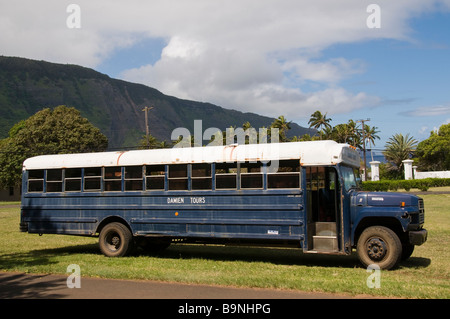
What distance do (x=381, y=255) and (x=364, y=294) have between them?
7.37 ft

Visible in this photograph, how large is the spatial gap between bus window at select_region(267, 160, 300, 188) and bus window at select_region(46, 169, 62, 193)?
6.08 m

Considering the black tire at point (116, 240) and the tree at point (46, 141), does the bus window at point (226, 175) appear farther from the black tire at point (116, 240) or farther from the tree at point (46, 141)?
the tree at point (46, 141)

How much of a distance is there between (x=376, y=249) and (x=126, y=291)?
16.5 feet

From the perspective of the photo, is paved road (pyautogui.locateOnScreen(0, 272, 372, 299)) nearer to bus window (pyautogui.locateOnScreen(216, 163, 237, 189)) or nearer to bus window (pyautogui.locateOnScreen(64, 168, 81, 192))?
bus window (pyautogui.locateOnScreen(216, 163, 237, 189))

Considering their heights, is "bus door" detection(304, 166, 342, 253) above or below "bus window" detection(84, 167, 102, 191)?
below

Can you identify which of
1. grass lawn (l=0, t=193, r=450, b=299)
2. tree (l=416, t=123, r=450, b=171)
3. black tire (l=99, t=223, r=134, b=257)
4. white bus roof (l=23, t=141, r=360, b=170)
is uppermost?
tree (l=416, t=123, r=450, b=171)

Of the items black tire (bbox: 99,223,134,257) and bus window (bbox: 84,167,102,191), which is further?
bus window (bbox: 84,167,102,191)

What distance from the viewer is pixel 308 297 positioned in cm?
722

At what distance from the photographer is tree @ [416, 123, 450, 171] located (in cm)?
7056

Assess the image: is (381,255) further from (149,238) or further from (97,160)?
(97,160)

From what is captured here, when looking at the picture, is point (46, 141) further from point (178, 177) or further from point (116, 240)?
point (178, 177)

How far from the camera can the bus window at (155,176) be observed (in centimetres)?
1154

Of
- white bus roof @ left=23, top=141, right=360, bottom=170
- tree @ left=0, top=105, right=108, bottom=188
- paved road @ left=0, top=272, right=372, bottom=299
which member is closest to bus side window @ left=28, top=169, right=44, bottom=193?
white bus roof @ left=23, top=141, right=360, bottom=170

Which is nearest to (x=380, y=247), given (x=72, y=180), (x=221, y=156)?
(x=221, y=156)
